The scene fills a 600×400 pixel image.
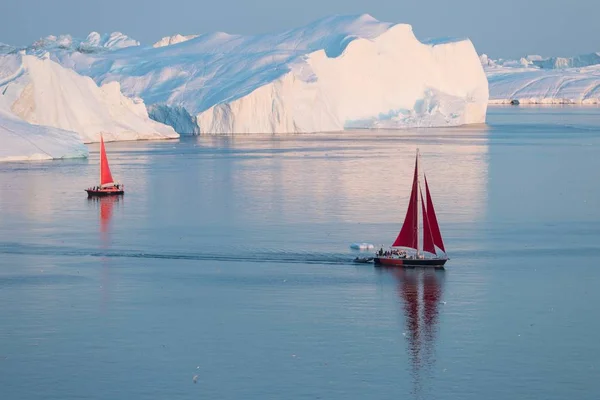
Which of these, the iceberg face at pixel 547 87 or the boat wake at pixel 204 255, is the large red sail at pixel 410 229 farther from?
the iceberg face at pixel 547 87

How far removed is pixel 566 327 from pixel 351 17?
5581 centimetres

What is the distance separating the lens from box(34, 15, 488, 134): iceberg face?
187 ft

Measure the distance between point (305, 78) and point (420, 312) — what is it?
139ft

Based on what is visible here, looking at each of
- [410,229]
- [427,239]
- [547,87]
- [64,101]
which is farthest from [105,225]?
[547,87]

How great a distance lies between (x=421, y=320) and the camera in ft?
50.0

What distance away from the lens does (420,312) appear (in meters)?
15.7

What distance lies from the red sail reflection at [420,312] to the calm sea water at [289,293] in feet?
0.13

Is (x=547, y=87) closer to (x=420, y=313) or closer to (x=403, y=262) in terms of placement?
(x=403, y=262)

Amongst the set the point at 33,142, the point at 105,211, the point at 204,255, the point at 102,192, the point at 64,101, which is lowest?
the point at 204,255

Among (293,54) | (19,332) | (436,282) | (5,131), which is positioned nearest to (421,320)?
(436,282)

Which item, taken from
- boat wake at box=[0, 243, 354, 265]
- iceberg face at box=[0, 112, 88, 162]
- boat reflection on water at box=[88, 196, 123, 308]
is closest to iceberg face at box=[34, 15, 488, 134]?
iceberg face at box=[0, 112, 88, 162]

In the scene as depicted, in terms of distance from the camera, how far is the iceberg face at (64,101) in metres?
44.2

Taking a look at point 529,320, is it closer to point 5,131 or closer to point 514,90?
point 5,131

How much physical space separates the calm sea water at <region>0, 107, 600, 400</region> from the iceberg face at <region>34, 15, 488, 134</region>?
23.8 m
